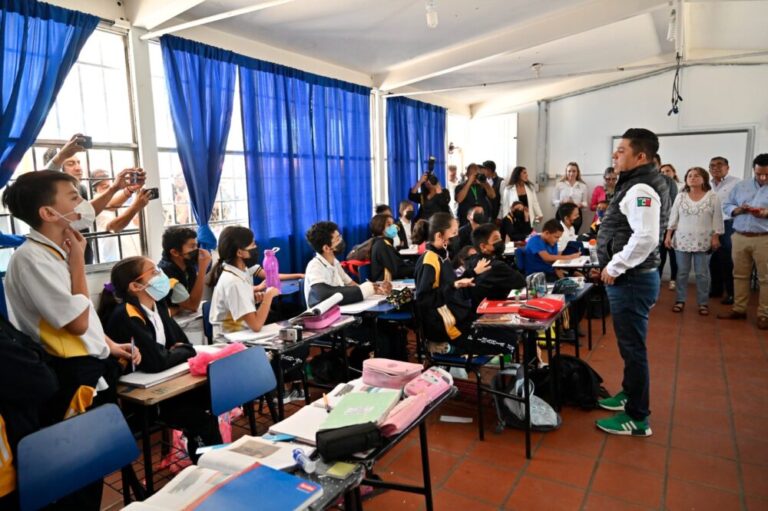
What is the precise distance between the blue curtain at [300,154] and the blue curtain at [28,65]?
5.37 ft

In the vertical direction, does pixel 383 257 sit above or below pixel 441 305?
above

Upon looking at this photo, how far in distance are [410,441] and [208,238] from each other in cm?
241

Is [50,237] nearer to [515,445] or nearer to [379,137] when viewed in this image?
[515,445]

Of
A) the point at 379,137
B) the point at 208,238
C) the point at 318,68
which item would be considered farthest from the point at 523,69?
the point at 208,238

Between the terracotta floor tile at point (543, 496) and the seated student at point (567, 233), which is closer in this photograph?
the terracotta floor tile at point (543, 496)

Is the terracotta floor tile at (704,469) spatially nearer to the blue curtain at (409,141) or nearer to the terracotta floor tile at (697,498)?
the terracotta floor tile at (697,498)

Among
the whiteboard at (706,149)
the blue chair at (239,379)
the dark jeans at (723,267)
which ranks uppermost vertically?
the whiteboard at (706,149)

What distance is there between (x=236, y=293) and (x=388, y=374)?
1.26 meters

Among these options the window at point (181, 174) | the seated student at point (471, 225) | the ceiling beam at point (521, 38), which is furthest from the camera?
the seated student at point (471, 225)

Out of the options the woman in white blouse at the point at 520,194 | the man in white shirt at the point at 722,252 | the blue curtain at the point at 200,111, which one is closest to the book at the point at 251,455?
the blue curtain at the point at 200,111

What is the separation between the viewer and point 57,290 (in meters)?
1.74

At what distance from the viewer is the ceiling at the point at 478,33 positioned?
429cm

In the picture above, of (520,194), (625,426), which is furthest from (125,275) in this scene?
(520,194)

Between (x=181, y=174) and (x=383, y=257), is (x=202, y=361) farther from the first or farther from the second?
(x=181, y=174)
